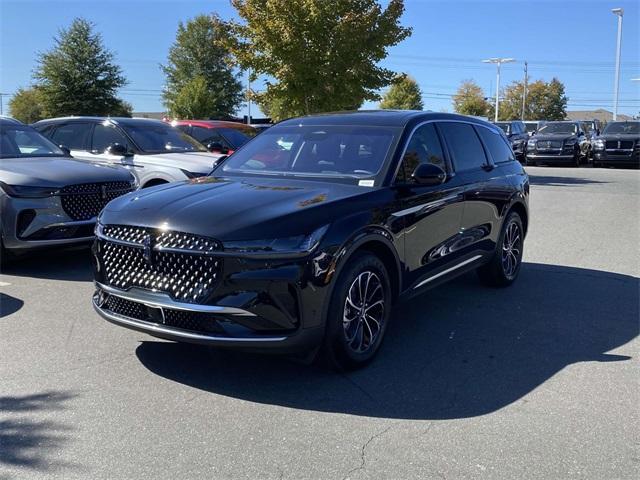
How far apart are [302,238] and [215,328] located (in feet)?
2.53

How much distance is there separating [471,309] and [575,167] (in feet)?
74.4

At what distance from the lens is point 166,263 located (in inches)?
158

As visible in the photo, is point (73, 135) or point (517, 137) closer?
point (73, 135)

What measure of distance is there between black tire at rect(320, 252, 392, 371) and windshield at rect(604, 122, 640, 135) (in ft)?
77.0

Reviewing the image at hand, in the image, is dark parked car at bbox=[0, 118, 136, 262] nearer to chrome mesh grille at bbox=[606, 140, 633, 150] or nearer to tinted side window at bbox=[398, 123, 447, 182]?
tinted side window at bbox=[398, 123, 447, 182]

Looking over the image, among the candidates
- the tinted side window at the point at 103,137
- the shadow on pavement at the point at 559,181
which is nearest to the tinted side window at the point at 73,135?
the tinted side window at the point at 103,137

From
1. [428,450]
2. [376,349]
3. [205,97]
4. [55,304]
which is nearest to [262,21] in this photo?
[55,304]

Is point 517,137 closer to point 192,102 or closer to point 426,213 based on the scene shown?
point 192,102

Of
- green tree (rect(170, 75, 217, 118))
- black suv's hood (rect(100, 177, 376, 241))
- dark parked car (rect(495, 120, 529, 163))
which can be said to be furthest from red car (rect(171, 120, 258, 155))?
green tree (rect(170, 75, 217, 118))

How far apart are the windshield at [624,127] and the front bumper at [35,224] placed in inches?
918

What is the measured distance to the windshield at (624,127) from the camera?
81.3 ft

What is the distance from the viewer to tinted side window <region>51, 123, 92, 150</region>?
10.3 m

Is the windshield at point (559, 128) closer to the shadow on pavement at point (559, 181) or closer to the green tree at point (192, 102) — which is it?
the shadow on pavement at point (559, 181)

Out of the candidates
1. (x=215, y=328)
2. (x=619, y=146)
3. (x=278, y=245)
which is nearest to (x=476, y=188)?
(x=278, y=245)
